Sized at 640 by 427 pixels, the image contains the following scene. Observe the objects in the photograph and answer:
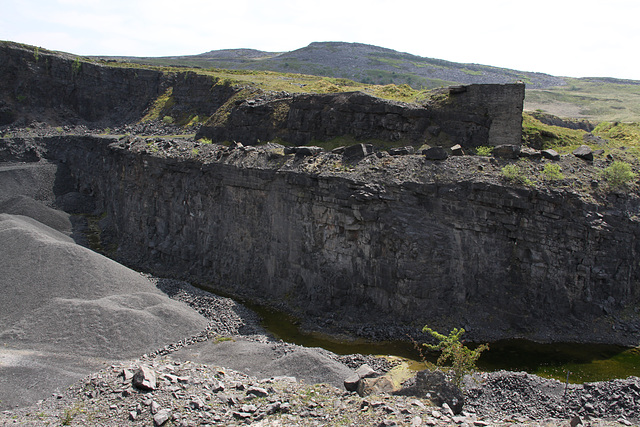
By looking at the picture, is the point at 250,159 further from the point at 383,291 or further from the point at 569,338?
the point at 569,338

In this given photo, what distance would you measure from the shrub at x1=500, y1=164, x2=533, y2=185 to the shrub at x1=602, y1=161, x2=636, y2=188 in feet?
18.7

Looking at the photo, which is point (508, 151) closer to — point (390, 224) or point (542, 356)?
point (390, 224)

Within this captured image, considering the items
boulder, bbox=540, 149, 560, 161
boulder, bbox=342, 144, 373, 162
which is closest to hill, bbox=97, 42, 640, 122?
boulder, bbox=540, 149, 560, 161

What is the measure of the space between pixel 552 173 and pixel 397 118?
1343 cm

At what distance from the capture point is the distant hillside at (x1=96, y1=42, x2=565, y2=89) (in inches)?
5625

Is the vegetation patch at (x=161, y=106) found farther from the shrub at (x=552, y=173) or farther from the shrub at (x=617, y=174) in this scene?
the shrub at (x=617, y=174)

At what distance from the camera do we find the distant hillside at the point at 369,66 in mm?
142875

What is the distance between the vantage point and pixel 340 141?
134ft

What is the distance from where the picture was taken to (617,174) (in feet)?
100

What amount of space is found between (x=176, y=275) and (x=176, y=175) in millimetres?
8639

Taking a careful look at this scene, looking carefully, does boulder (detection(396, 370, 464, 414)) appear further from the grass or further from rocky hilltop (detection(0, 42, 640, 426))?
the grass

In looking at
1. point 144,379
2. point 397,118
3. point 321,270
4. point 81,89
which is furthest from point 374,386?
point 81,89

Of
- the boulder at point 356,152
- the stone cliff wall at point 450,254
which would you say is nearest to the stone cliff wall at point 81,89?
the boulder at point 356,152

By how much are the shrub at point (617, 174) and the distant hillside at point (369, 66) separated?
102 m
